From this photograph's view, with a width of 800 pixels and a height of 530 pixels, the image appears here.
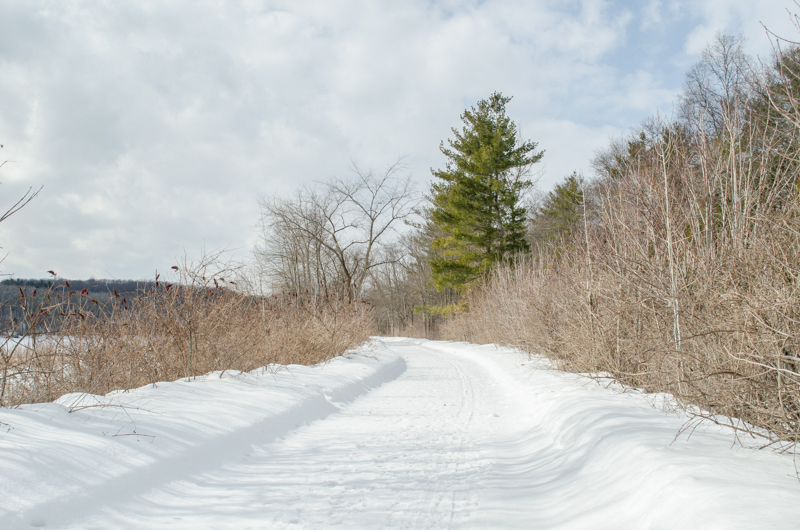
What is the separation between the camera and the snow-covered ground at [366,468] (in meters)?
2.78

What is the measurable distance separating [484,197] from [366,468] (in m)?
22.7

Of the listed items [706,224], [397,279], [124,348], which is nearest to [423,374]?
[124,348]

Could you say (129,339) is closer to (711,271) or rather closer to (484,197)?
(711,271)

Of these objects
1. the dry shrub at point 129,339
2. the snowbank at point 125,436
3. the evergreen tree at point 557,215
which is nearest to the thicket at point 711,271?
the snowbank at point 125,436

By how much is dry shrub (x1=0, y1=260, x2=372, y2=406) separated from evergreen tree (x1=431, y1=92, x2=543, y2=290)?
17564mm

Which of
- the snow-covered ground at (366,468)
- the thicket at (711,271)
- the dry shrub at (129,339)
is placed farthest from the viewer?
the dry shrub at (129,339)

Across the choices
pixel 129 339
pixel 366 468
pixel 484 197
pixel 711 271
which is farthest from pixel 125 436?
pixel 484 197

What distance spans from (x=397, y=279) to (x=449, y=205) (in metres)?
23.1

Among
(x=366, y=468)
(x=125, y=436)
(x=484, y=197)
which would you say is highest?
(x=484, y=197)

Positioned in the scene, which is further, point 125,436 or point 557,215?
point 557,215

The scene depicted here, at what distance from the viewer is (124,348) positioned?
6641mm

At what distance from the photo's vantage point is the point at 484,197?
25.4 metres

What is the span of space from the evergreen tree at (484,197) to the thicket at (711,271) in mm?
15804

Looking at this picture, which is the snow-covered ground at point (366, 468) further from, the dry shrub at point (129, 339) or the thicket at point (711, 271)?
the dry shrub at point (129, 339)
